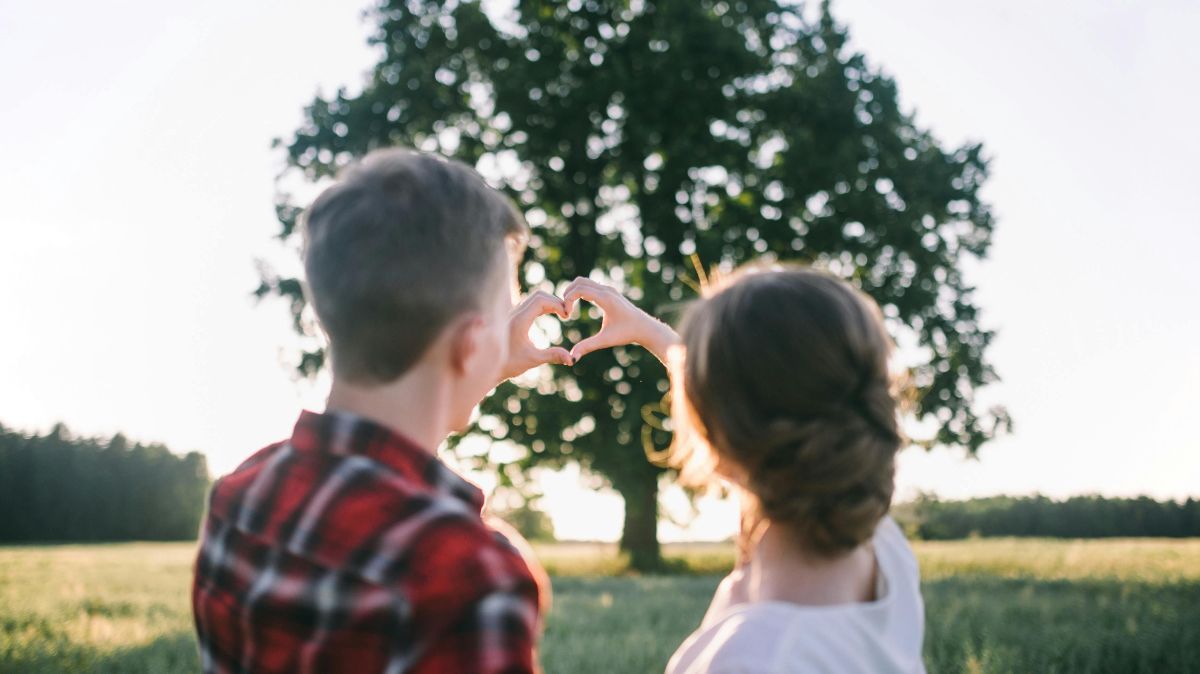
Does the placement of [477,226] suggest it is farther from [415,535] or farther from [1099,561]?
[1099,561]

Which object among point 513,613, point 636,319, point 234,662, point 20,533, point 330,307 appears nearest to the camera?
point 513,613

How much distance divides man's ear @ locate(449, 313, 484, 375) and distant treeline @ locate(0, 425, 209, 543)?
5432 centimetres

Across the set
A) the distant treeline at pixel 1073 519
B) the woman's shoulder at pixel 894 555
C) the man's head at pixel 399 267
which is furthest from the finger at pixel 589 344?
the distant treeline at pixel 1073 519

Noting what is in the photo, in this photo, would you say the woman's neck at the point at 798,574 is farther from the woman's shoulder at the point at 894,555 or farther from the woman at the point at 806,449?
the woman's shoulder at the point at 894,555

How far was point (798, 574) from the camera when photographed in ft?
6.08

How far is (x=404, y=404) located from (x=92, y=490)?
5980 centimetres

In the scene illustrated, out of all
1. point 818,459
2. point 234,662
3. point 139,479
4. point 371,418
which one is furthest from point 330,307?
point 139,479

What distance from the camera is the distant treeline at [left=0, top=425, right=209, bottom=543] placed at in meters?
52.0

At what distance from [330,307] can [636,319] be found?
1114 mm

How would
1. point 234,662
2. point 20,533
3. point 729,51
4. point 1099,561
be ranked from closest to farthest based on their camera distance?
point 234,662, point 1099,561, point 729,51, point 20,533

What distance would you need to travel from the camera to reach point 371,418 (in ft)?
5.58

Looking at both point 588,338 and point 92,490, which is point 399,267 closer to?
point 588,338

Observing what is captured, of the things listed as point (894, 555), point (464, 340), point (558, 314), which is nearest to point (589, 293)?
point (558, 314)

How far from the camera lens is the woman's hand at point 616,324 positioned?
2572mm
